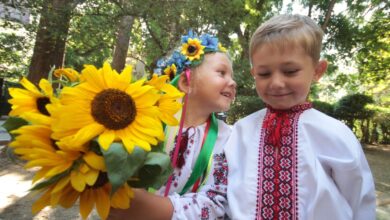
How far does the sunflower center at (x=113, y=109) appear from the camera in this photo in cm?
99

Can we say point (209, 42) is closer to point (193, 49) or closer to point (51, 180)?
point (193, 49)

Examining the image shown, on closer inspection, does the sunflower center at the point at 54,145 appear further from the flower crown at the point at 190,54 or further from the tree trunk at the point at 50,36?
the tree trunk at the point at 50,36

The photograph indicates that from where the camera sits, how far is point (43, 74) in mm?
7574

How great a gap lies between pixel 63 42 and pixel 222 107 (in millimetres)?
6346

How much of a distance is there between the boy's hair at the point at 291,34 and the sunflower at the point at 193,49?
498 millimetres

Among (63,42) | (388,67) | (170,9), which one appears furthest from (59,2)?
(388,67)

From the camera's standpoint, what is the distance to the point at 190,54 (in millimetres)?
2141

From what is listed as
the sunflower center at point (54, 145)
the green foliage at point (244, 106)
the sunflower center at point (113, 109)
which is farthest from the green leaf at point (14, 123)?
the green foliage at point (244, 106)

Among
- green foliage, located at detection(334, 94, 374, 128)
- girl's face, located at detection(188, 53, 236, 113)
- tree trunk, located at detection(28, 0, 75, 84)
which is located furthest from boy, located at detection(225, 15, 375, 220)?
green foliage, located at detection(334, 94, 374, 128)

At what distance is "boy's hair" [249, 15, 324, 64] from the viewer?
1.56 m

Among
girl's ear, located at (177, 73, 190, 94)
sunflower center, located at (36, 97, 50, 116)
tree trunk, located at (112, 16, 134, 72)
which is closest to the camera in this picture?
sunflower center, located at (36, 97, 50, 116)

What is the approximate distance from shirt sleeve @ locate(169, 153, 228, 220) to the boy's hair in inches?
24.1

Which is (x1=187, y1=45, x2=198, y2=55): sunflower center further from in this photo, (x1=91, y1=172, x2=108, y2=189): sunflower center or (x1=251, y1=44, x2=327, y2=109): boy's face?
(x1=91, y1=172, x2=108, y2=189): sunflower center

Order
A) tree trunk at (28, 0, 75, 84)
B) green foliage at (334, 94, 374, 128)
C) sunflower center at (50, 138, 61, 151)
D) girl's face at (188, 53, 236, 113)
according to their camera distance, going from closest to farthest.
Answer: sunflower center at (50, 138, 61, 151)
girl's face at (188, 53, 236, 113)
tree trunk at (28, 0, 75, 84)
green foliage at (334, 94, 374, 128)
